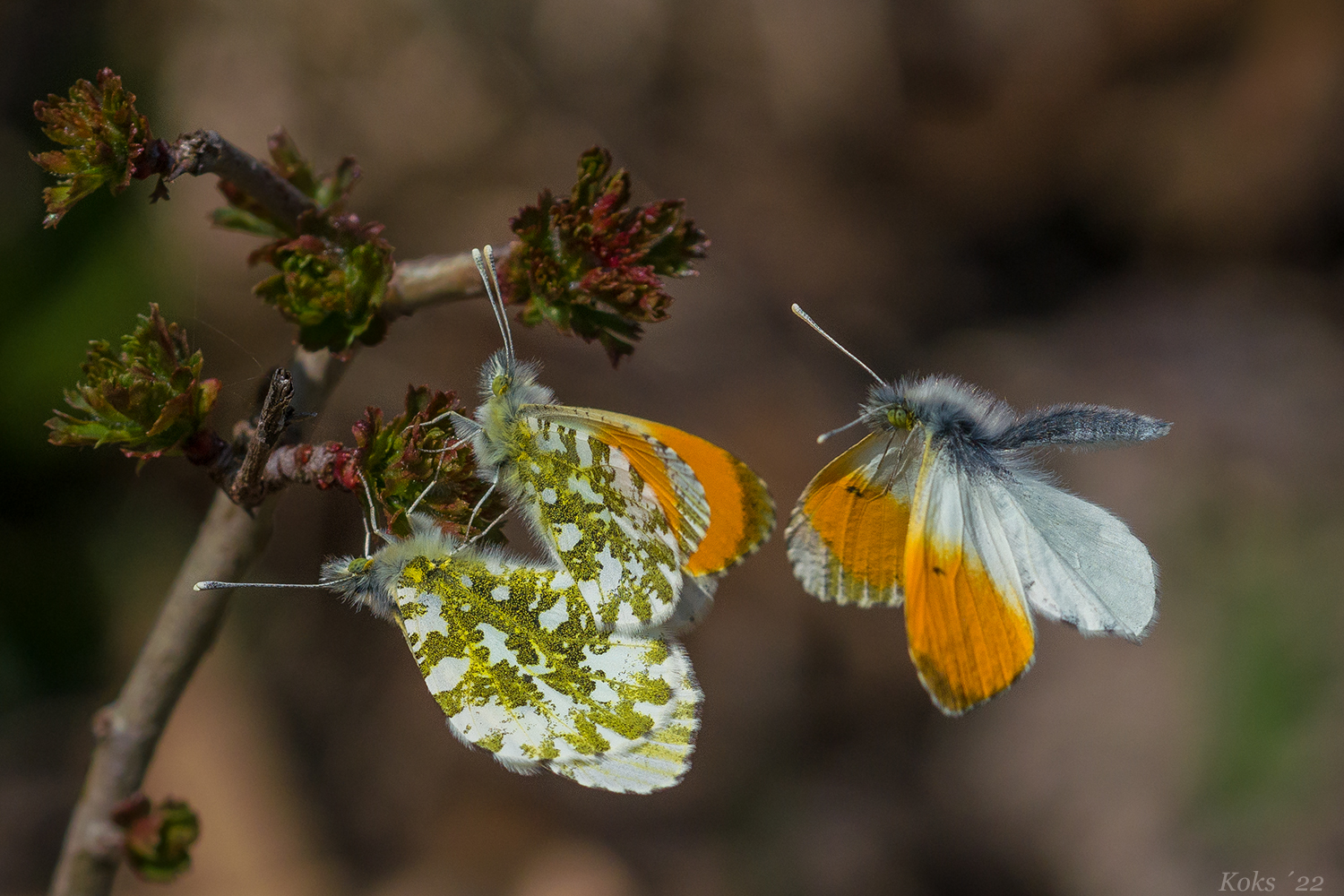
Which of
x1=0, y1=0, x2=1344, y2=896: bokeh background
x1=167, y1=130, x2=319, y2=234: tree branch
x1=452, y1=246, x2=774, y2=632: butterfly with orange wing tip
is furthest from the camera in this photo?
x1=0, y1=0, x2=1344, y2=896: bokeh background

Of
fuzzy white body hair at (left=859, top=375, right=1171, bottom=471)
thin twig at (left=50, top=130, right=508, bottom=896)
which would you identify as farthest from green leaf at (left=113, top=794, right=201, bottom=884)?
fuzzy white body hair at (left=859, top=375, right=1171, bottom=471)

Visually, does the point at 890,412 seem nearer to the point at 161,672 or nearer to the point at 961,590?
the point at 961,590

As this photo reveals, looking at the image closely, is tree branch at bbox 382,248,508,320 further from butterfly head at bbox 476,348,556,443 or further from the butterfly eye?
the butterfly eye

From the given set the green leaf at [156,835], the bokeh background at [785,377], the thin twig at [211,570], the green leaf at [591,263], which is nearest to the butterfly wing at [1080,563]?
the green leaf at [591,263]

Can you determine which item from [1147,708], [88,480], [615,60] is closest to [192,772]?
[88,480]
